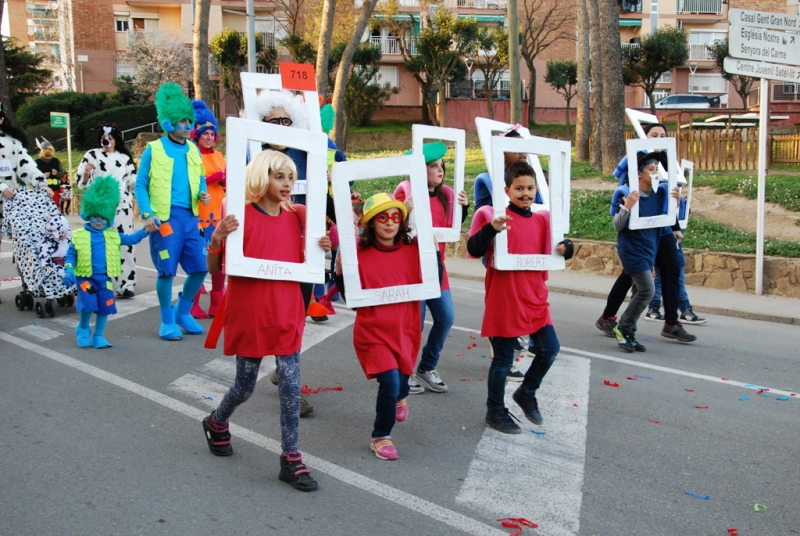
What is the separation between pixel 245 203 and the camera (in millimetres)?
4441

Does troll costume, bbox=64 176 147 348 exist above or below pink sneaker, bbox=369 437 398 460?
above

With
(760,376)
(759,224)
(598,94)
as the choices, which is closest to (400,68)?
(598,94)

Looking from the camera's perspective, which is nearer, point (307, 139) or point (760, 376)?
point (307, 139)

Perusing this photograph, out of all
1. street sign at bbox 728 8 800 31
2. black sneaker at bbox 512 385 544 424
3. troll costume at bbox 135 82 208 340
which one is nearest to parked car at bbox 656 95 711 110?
street sign at bbox 728 8 800 31

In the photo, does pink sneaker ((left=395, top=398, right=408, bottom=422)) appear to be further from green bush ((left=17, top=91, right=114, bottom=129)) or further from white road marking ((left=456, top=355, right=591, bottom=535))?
green bush ((left=17, top=91, right=114, bottom=129))

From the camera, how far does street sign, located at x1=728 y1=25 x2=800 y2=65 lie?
10.6 metres

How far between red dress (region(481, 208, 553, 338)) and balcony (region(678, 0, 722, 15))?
52077 mm

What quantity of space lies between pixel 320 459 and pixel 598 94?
18.6 m

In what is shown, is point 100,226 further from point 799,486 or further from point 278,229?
point 799,486

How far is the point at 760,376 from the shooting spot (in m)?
6.96

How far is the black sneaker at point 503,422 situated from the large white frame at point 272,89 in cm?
200

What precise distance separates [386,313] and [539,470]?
48.7 inches

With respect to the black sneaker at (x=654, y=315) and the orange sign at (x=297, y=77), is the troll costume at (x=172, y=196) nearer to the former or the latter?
the orange sign at (x=297, y=77)

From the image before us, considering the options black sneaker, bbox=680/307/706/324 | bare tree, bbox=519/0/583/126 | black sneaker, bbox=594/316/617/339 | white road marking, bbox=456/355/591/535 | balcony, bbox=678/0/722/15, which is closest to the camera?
white road marking, bbox=456/355/591/535
